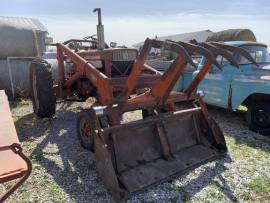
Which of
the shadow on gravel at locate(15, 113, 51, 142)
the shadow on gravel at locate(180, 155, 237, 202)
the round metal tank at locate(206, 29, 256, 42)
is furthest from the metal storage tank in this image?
the round metal tank at locate(206, 29, 256, 42)

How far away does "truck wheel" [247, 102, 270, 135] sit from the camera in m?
5.84

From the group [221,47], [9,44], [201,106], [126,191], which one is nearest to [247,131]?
[201,106]

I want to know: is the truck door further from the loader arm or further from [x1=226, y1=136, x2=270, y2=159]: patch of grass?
the loader arm

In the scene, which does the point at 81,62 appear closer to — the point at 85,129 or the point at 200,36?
the point at 85,129

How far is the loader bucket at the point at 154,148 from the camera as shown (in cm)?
372

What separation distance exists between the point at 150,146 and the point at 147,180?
633mm

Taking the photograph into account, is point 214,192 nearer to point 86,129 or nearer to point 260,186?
point 260,186

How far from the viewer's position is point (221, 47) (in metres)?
4.20

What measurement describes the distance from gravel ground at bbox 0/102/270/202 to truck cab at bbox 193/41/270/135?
0.36 m

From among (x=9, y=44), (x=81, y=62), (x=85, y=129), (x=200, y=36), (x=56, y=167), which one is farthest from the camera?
(x=200, y=36)

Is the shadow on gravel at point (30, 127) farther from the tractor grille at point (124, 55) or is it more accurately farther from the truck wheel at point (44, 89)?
the tractor grille at point (124, 55)

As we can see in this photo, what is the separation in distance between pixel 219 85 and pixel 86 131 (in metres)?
3.15

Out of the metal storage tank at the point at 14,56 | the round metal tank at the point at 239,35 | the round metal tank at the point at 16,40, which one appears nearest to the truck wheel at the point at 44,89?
the metal storage tank at the point at 14,56

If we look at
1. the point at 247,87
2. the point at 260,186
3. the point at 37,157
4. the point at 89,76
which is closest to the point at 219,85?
the point at 247,87
